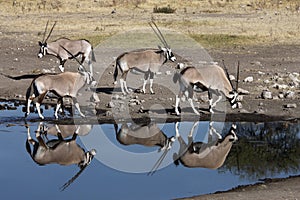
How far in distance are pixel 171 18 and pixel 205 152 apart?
809 inches

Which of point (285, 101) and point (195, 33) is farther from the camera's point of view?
point (195, 33)

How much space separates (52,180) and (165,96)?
6748 mm

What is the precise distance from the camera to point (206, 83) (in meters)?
14.4

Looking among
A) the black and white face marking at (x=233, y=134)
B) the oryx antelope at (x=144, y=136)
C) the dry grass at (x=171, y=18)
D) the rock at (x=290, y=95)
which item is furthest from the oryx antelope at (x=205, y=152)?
the dry grass at (x=171, y=18)

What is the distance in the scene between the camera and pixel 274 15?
3275 cm

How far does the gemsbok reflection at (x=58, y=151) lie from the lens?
1062cm

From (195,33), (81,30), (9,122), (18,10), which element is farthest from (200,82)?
(18,10)

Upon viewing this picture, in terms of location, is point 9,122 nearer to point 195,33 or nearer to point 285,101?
point 285,101

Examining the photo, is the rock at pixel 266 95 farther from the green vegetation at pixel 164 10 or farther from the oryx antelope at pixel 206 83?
the green vegetation at pixel 164 10

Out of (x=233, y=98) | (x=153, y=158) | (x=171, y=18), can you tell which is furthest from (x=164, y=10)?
(x=153, y=158)

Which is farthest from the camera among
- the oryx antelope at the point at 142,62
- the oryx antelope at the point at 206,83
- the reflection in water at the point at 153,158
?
the oryx antelope at the point at 142,62

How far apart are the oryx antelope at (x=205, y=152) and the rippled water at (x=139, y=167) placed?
11cm

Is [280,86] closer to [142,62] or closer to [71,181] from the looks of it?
[142,62]

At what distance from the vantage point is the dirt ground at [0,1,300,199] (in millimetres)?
13641
